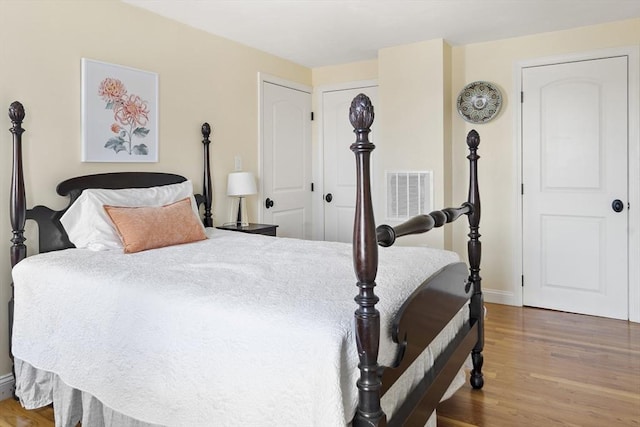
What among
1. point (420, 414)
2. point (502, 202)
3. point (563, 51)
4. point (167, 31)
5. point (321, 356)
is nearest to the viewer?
point (321, 356)

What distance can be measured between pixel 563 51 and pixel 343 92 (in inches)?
79.6

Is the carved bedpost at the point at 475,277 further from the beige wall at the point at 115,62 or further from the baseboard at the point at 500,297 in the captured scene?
the beige wall at the point at 115,62

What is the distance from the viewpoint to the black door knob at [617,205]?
3.65 m

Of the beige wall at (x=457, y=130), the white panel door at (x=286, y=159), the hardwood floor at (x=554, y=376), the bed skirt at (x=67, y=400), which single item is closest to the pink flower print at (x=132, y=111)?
the white panel door at (x=286, y=159)

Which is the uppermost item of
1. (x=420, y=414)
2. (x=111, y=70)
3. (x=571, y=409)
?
(x=111, y=70)

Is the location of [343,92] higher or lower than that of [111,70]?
higher

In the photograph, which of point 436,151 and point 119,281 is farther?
point 436,151

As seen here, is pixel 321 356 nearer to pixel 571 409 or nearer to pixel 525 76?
pixel 571 409

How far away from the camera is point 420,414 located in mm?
1678

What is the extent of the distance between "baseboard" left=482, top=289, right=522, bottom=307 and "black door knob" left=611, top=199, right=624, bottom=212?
1.09 metres

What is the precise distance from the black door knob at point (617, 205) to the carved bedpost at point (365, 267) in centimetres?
328

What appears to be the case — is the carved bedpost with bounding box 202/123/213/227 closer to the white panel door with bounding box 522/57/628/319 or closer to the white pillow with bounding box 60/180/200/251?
the white pillow with bounding box 60/180/200/251

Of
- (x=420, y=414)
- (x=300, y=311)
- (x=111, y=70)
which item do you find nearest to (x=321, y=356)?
(x=300, y=311)

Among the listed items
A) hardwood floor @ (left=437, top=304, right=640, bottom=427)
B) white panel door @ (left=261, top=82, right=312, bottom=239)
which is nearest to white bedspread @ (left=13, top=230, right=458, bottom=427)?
hardwood floor @ (left=437, top=304, right=640, bottom=427)
